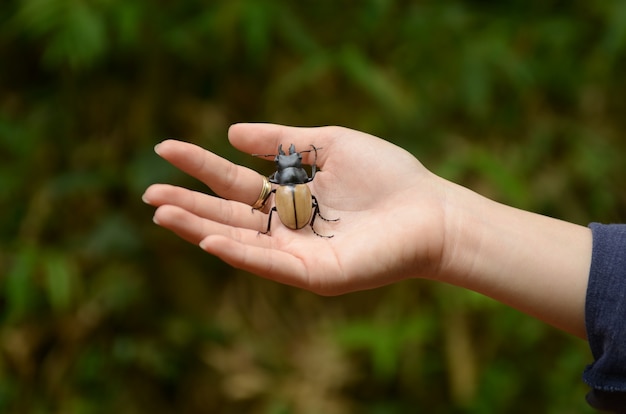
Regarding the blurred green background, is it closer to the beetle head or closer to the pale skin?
the beetle head

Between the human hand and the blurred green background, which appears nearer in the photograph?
the human hand

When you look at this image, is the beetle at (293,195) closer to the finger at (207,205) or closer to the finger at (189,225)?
the finger at (207,205)

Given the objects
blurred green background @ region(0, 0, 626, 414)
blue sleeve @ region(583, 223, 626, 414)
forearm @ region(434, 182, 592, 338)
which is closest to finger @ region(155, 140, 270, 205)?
forearm @ region(434, 182, 592, 338)

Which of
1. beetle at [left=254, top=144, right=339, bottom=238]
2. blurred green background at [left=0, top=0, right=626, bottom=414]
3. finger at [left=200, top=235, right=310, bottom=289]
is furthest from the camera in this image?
blurred green background at [left=0, top=0, right=626, bottom=414]

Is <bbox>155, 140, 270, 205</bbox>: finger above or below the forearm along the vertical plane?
above

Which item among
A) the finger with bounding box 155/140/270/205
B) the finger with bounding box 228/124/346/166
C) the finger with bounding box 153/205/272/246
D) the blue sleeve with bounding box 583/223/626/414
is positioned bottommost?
the blue sleeve with bounding box 583/223/626/414

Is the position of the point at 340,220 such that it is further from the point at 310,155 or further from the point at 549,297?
the point at 549,297
